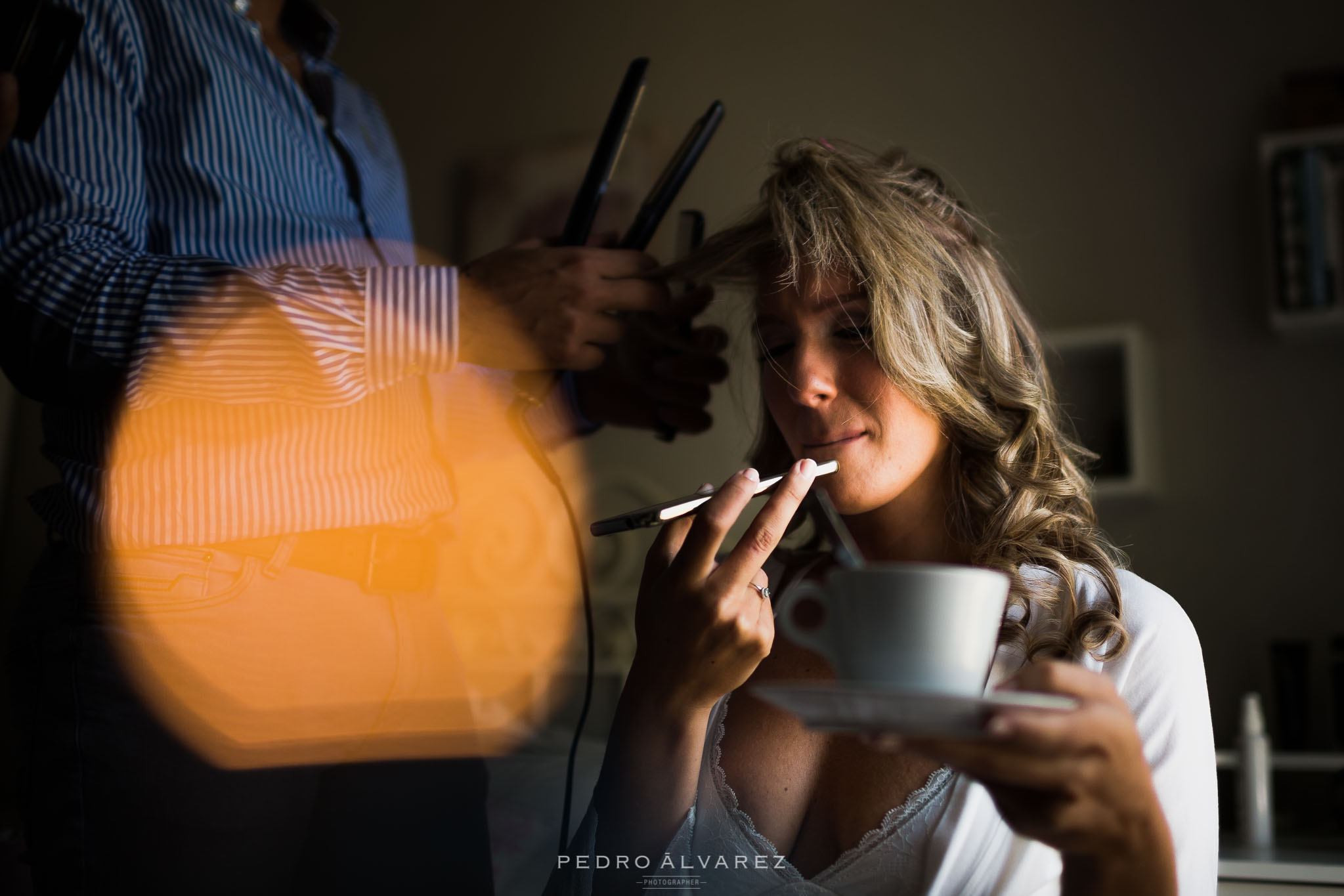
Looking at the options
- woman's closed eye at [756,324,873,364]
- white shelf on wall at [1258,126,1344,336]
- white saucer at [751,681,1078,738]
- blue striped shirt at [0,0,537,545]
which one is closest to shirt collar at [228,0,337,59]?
blue striped shirt at [0,0,537,545]

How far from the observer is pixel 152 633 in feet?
2.78

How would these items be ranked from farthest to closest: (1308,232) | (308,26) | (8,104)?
(1308,232)
(308,26)
(8,104)

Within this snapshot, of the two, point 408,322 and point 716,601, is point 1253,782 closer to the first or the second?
point 716,601

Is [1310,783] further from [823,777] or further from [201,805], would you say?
[201,805]

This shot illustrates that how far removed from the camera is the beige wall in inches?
68.2

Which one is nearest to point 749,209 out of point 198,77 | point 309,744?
point 198,77

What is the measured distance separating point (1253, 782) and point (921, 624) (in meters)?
1.19

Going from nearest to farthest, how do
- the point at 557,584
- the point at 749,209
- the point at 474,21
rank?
1. the point at 749,209
2. the point at 557,584
3. the point at 474,21

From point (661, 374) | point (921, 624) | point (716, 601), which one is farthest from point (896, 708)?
point (661, 374)

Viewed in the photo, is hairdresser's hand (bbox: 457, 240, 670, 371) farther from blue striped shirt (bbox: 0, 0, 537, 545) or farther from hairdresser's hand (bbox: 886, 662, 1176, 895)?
hairdresser's hand (bbox: 886, 662, 1176, 895)

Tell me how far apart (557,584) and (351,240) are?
1.14 meters

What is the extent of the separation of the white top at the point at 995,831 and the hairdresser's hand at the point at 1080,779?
0.69ft

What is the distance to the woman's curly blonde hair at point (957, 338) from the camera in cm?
94

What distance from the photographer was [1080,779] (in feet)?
1.65
